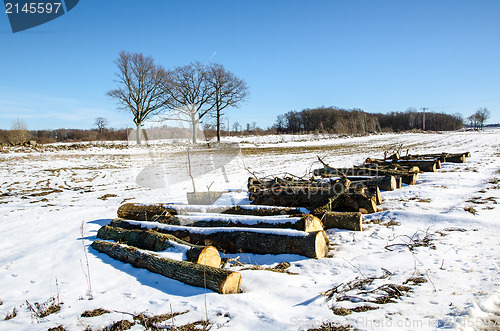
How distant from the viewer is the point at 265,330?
2426 mm

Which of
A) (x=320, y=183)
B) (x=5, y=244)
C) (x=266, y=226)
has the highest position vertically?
(x=320, y=183)

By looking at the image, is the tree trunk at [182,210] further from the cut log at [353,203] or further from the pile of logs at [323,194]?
the cut log at [353,203]

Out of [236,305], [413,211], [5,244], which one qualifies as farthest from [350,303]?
[5,244]

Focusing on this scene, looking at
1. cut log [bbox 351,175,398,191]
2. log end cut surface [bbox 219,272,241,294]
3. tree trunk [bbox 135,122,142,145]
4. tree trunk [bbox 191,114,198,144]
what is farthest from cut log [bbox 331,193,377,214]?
tree trunk [bbox 135,122,142,145]

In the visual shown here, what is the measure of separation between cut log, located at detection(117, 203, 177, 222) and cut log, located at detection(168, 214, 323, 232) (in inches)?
20.1

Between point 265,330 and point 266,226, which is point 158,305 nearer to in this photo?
point 265,330

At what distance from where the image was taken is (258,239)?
432cm

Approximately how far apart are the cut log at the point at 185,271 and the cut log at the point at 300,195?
9.09ft

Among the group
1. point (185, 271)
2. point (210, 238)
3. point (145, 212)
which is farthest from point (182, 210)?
point (185, 271)

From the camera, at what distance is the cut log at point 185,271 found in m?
3.11

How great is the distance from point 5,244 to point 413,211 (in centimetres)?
788

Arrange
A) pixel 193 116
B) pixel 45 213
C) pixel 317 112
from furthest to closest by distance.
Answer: pixel 317 112, pixel 193 116, pixel 45 213

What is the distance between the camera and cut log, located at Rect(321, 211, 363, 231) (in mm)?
5020

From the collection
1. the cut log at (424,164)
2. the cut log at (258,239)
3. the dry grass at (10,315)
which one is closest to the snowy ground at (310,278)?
the dry grass at (10,315)
